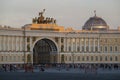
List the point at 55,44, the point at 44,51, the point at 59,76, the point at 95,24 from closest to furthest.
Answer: the point at 59,76
the point at 55,44
the point at 44,51
the point at 95,24

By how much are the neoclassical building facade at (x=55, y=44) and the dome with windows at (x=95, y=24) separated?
4.29m

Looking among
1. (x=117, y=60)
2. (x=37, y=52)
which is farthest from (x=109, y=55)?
(x=37, y=52)

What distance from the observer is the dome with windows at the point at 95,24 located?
98.9 m

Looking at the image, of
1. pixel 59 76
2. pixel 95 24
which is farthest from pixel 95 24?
pixel 59 76

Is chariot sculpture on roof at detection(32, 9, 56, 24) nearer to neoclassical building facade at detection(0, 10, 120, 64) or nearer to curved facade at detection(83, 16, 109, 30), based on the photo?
neoclassical building facade at detection(0, 10, 120, 64)

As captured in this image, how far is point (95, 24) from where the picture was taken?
99250 millimetres

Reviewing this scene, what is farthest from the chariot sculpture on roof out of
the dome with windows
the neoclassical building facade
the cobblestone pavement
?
the cobblestone pavement

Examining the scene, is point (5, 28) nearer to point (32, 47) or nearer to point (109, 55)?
point (32, 47)

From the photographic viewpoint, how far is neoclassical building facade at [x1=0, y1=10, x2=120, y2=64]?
267 ft

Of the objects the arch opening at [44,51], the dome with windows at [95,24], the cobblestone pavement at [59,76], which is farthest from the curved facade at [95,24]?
the cobblestone pavement at [59,76]

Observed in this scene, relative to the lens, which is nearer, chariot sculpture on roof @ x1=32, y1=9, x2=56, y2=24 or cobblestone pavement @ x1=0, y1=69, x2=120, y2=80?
cobblestone pavement @ x1=0, y1=69, x2=120, y2=80

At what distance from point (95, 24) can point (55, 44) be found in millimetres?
15859

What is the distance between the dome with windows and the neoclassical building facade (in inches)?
169

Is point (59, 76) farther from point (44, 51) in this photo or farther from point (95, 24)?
point (95, 24)
